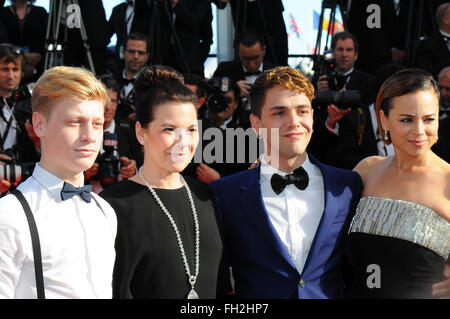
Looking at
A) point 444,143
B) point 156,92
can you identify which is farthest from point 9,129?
point 444,143

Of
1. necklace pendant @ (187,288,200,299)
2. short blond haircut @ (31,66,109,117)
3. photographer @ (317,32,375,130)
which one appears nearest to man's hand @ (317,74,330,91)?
photographer @ (317,32,375,130)

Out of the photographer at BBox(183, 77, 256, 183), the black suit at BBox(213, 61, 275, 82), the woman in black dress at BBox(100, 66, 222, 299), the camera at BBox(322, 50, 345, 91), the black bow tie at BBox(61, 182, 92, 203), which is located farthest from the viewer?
the black suit at BBox(213, 61, 275, 82)

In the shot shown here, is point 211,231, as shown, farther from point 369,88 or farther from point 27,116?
point 369,88

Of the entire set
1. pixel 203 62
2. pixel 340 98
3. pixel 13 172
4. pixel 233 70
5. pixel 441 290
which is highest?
pixel 203 62

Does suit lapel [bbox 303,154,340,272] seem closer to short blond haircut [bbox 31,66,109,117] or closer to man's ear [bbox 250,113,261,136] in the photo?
man's ear [bbox 250,113,261,136]

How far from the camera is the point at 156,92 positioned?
245cm

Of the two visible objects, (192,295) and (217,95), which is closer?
(192,295)

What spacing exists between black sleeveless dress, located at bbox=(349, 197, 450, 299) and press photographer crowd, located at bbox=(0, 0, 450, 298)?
0.16m

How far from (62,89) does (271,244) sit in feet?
3.37

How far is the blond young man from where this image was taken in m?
1.84

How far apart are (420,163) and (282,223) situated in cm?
67

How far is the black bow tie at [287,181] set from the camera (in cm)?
253

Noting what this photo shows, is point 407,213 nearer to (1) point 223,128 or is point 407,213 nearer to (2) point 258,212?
(2) point 258,212

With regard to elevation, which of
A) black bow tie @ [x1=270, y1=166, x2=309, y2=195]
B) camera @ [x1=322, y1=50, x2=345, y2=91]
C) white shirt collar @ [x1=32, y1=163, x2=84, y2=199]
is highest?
camera @ [x1=322, y1=50, x2=345, y2=91]
